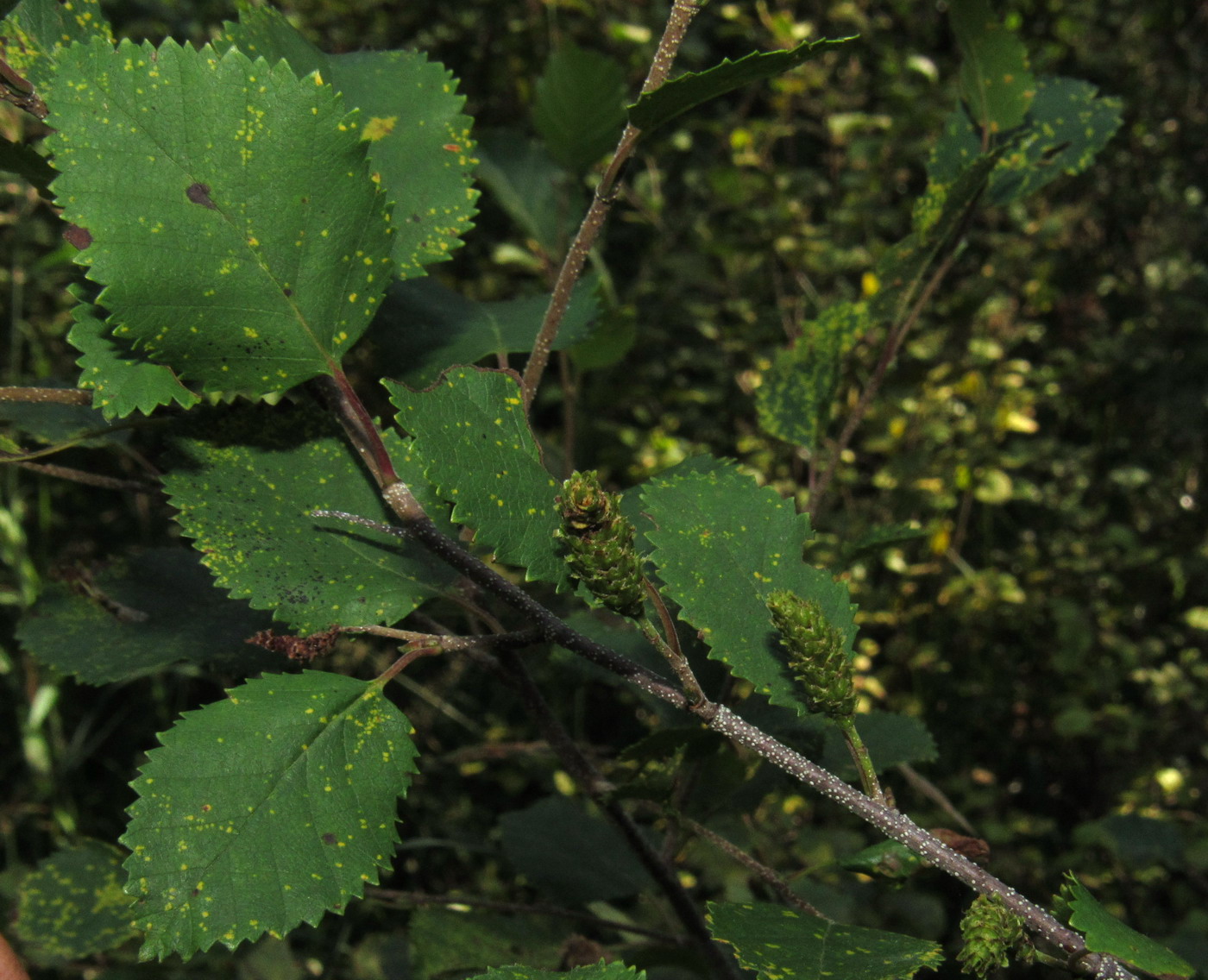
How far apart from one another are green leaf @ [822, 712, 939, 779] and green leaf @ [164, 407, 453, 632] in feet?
1.04

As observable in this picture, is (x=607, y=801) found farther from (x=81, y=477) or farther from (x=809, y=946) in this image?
(x=81, y=477)

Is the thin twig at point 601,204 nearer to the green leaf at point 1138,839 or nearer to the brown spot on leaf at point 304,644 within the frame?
the brown spot on leaf at point 304,644

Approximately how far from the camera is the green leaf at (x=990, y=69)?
0.73 metres

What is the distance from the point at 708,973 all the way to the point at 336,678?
1.57ft

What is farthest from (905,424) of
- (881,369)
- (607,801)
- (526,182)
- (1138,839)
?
(607,801)

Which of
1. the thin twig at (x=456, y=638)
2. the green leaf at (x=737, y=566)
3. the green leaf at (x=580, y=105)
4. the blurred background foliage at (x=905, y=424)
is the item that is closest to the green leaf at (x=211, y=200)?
the thin twig at (x=456, y=638)


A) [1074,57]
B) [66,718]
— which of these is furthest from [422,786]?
[1074,57]

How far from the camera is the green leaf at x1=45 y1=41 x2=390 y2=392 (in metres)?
0.48

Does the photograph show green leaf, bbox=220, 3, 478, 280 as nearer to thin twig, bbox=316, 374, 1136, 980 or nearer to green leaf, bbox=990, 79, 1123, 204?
thin twig, bbox=316, 374, 1136, 980

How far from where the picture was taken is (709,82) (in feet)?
1.62

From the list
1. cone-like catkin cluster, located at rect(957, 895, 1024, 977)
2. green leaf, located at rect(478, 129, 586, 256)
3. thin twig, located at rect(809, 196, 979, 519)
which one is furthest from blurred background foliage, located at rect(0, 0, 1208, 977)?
cone-like catkin cluster, located at rect(957, 895, 1024, 977)

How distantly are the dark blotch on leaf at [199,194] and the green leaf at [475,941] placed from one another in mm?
594

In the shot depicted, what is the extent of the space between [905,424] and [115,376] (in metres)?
1.68

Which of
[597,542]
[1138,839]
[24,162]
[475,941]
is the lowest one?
[1138,839]
